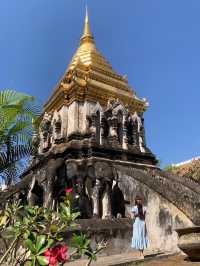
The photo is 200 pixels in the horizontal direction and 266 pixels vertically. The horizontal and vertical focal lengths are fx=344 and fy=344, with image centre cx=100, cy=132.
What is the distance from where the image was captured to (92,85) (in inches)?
651

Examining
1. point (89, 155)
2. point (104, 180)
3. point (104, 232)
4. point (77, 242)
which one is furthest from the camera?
point (89, 155)

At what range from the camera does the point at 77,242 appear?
3182 mm

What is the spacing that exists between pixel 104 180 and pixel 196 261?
6.82m

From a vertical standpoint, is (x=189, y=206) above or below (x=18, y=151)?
below

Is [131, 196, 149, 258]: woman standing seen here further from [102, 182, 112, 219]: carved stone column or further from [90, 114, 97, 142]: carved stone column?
[90, 114, 97, 142]: carved stone column

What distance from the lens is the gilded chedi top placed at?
53.5 feet

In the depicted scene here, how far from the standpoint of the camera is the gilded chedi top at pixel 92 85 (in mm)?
16297

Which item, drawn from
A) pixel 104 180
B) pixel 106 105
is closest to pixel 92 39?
pixel 106 105

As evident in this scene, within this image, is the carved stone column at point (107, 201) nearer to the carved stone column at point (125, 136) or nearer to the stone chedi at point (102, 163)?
the stone chedi at point (102, 163)

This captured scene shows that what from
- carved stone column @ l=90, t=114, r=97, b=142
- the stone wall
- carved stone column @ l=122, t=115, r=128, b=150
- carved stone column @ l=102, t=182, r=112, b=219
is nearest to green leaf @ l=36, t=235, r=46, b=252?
the stone wall

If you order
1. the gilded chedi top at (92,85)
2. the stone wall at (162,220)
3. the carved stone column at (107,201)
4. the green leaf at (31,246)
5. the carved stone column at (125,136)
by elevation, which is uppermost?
the gilded chedi top at (92,85)

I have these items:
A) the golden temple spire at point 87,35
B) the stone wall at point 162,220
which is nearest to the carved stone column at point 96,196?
the stone wall at point 162,220

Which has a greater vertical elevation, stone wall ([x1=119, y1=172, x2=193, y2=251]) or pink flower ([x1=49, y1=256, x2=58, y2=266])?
stone wall ([x1=119, y1=172, x2=193, y2=251])

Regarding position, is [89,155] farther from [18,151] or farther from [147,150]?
[18,151]
